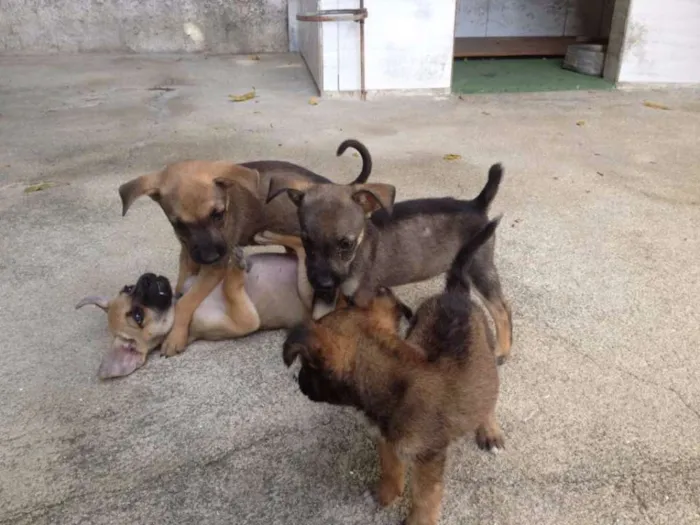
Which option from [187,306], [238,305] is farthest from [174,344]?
[238,305]

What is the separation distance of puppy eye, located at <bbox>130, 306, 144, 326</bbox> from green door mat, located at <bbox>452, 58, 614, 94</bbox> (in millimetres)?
7615

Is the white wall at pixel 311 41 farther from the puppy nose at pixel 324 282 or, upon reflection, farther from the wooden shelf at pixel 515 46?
the puppy nose at pixel 324 282

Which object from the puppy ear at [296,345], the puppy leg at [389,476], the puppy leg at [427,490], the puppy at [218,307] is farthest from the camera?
the puppy at [218,307]

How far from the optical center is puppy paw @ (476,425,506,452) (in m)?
3.03

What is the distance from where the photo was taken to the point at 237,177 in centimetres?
386

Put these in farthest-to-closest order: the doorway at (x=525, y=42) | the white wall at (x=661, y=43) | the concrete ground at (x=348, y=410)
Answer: the doorway at (x=525, y=42), the white wall at (x=661, y=43), the concrete ground at (x=348, y=410)

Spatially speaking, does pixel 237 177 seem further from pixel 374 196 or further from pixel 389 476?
pixel 389 476

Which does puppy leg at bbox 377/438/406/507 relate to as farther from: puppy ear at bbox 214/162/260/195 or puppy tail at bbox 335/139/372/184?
puppy tail at bbox 335/139/372/184

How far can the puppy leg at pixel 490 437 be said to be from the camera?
3.03m

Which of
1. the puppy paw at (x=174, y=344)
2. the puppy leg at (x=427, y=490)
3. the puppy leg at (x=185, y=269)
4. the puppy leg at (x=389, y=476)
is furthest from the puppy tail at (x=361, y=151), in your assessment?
the puppy leg at (x=427, y=490)

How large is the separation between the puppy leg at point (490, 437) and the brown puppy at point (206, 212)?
180 centimetres

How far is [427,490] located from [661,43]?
9.61 m

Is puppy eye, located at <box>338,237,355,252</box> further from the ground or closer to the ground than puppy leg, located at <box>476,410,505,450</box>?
further from the ground

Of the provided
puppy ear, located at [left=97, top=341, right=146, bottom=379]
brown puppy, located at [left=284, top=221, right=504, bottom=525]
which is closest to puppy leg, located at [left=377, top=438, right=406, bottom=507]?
brown puppy, located at [left=284, top=221, right=504, bottom=525]
